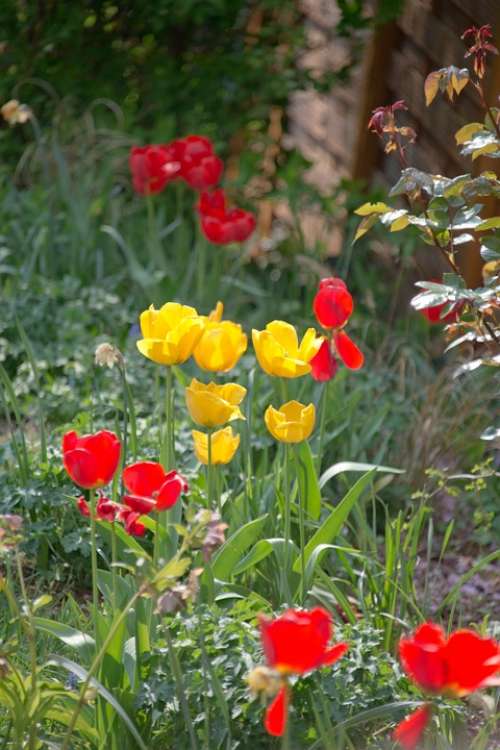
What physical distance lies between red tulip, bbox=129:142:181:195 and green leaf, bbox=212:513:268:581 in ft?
4.97

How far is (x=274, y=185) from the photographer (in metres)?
4.64

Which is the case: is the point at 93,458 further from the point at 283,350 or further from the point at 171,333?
the point at 283,350

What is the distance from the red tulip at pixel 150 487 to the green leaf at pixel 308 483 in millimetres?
553

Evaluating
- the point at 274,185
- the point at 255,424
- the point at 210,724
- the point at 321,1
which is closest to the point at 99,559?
the point at 255,424

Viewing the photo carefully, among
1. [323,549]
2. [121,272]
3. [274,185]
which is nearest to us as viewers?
[323,549]

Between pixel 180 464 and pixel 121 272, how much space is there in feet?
4.16

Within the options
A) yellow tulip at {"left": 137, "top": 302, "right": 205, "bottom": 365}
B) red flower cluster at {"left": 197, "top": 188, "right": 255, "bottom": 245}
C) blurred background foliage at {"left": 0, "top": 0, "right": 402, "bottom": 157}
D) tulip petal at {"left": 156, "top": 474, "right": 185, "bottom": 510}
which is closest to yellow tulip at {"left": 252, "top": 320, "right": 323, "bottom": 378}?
yellow tulip at {"left": 137, "top": 302, "right": 205, "bottom": 365}

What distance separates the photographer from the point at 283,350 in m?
1.84

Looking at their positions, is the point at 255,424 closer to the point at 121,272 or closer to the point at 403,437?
the point at 403,437

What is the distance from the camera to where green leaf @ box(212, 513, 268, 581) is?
2.01 m

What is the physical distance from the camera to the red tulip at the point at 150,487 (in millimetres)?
1564

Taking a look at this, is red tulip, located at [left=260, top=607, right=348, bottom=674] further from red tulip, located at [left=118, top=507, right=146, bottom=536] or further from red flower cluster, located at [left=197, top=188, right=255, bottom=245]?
red flower cluster, located at [left=197, top=188, right=255, bottom=245]

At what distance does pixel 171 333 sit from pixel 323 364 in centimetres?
34

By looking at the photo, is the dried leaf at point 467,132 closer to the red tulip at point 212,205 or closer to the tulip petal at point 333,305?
the tulip petal at point 333,305
